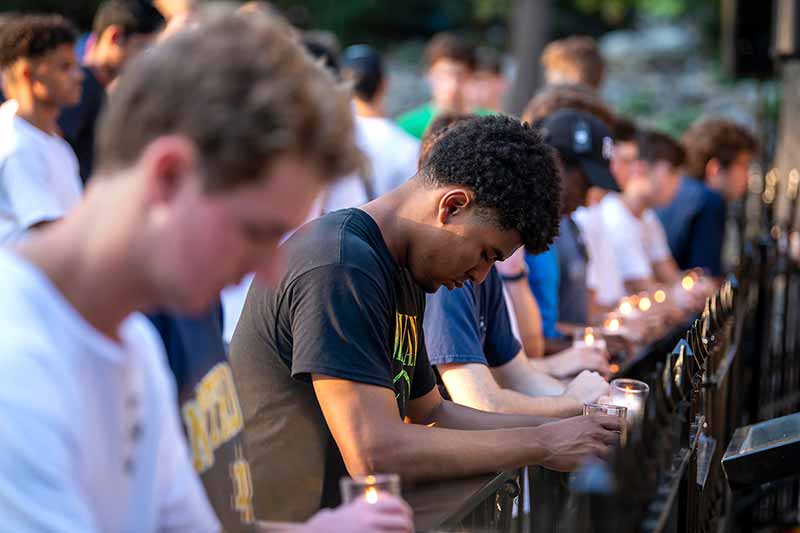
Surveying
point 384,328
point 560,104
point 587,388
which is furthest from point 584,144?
point 384,328

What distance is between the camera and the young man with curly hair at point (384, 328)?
2842mm

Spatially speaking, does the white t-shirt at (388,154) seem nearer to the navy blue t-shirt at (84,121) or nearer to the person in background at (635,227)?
the person in background at (635,227)

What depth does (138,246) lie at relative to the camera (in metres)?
1.51

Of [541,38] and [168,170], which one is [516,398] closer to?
[168,170]

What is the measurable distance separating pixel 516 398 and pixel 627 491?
180 centimetres

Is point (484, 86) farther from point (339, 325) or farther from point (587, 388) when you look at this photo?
point (339, 325)

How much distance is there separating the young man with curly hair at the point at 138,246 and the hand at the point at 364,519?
0.32 m

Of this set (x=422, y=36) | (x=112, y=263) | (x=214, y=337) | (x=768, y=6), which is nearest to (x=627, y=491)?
(x=214, y=337)

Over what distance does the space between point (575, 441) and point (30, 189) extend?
2708mm

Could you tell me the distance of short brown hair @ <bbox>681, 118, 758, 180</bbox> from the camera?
9.58 m

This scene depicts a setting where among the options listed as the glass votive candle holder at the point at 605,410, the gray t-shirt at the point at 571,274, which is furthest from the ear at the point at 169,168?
the gray t-shirt at the point at 571,274

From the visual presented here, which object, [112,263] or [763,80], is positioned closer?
[112,263]

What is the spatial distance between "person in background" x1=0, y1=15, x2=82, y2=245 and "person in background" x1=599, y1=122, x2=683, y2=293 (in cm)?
357

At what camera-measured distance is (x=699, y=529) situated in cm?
342
